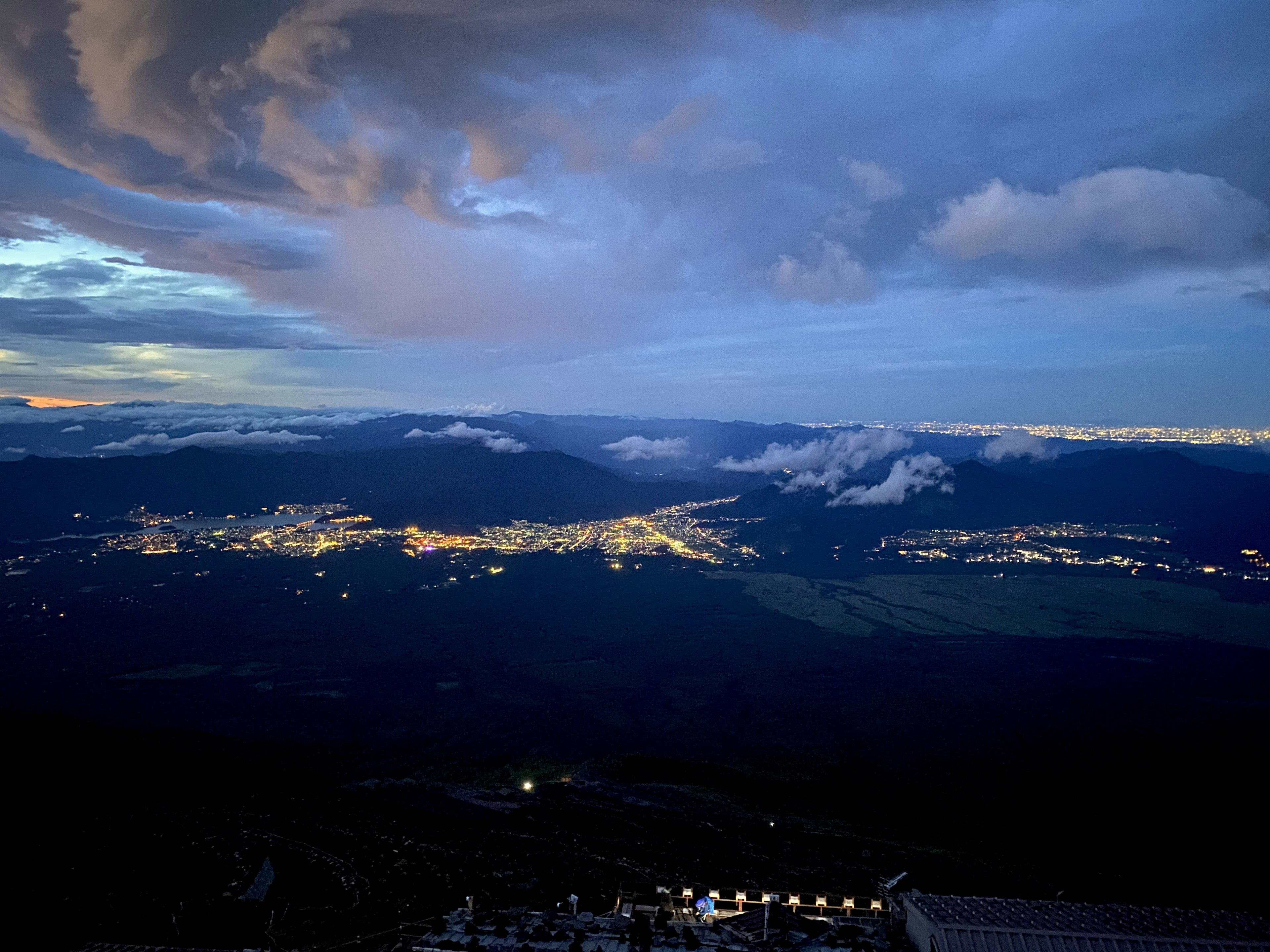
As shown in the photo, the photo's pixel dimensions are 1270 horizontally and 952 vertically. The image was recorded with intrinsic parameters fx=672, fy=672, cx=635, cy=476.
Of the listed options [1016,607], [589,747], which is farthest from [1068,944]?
[1016,607]

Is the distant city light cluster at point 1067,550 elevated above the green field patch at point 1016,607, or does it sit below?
above

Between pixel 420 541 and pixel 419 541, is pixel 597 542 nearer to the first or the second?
pixel 420 541

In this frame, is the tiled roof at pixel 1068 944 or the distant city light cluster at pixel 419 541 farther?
the distant city light cluster at pixel 419 541

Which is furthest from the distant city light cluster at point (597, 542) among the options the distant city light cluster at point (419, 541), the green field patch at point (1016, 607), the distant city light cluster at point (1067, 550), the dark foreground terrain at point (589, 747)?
the distant city light cluster at point (1067, 550)

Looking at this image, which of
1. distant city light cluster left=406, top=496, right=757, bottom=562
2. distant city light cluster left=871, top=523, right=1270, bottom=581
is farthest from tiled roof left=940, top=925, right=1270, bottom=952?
distant city light cluster left=871, top=523, right=1270, bottom=581

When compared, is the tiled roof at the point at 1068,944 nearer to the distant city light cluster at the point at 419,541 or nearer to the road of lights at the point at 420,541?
the distant city light cluster at the point at 419,541

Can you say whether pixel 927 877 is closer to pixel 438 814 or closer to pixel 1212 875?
pixel 1212 875

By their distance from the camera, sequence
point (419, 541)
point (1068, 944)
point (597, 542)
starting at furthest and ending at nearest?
point (597, 542) < point (419, 541) < point (1068, 944)
